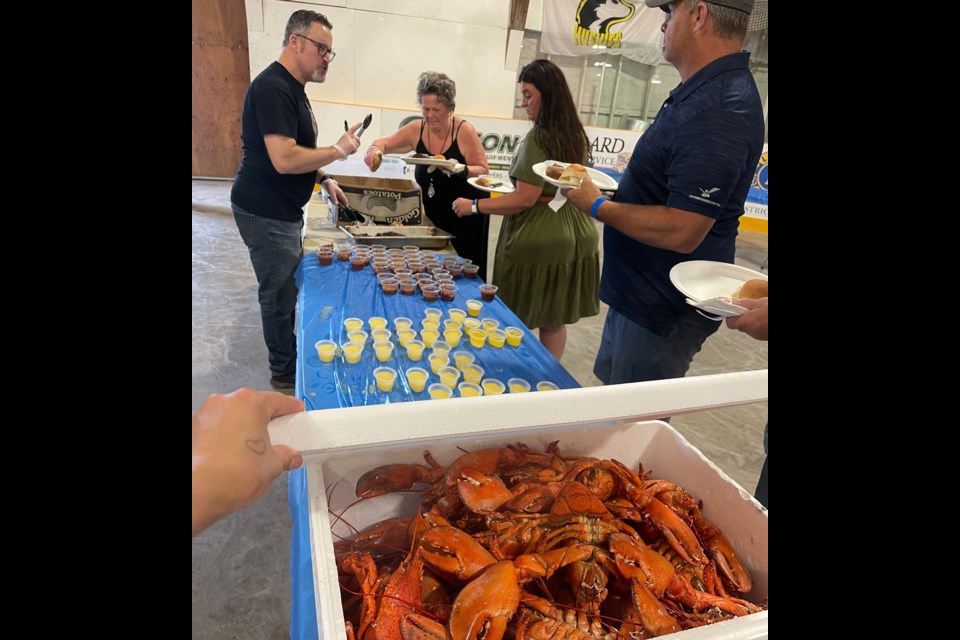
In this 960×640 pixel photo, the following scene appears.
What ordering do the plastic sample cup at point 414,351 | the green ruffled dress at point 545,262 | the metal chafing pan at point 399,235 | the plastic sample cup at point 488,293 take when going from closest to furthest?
the plastic sample cup at point 414,351 → the plastic sample cup at point 488,293 → the green ruffled dress at point 545,262 → the metal chafing pan at point 399,235

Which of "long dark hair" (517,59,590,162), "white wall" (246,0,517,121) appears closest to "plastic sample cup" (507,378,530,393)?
"long dark hair" (517,59,590,162)

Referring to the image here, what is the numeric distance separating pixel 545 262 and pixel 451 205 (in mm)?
1189

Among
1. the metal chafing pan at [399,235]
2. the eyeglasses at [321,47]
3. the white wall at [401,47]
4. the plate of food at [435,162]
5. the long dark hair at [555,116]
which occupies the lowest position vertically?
the metal chafing pan at [399,235]

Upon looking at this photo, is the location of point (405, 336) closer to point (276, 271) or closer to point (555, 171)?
point (555, 171)

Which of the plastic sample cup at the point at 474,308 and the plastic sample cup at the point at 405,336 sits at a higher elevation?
the plastic sample cup at the point at 474,308

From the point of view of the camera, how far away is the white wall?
755 centimetres

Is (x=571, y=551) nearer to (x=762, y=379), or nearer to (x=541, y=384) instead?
(x=762, y=379)

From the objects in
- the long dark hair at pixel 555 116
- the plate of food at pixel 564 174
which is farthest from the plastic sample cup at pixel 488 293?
the long dark hair at pixel 555 116

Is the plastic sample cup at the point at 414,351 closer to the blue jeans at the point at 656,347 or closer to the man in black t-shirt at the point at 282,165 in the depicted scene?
the blue jeans at the point at 656,347

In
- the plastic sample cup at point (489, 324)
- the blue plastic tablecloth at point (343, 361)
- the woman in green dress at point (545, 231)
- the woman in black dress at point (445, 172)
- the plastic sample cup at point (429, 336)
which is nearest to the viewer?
the blue plastic tablecloth at point (343, 361)

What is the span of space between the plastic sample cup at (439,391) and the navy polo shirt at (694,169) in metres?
0.91

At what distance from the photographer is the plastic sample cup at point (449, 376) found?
1880 millimetres

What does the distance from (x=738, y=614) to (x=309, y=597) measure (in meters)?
0.89
